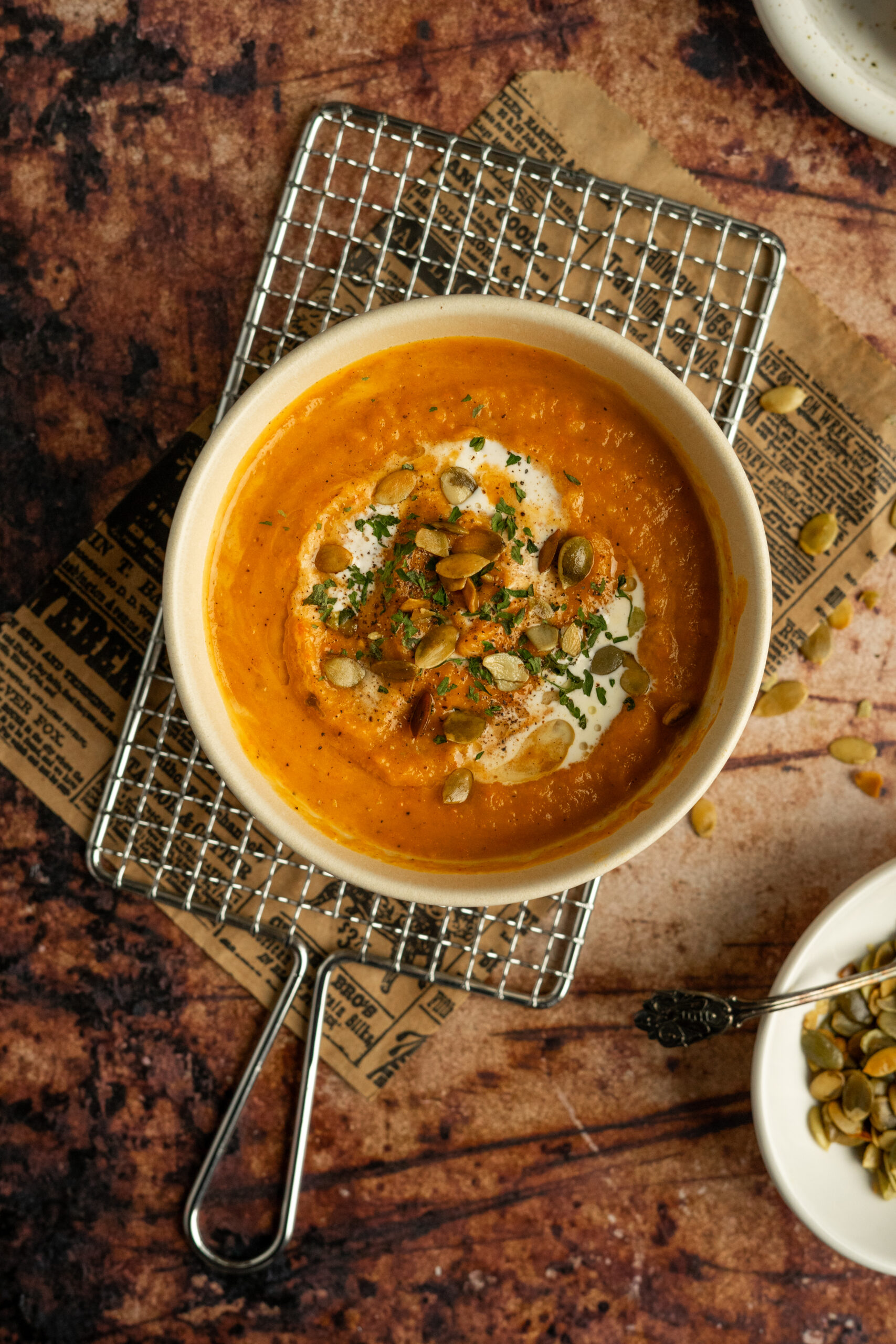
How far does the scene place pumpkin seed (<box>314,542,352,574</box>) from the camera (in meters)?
1.68

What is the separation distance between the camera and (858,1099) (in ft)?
6.64

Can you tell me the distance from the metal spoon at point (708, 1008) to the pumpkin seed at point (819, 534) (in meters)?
0.90

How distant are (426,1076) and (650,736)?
100 cm

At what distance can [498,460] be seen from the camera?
1.68 m

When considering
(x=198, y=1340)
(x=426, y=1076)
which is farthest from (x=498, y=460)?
(x=198, y=1340)

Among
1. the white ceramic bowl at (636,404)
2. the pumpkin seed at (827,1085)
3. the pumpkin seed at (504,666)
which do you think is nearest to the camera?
the white ceramic bowl at (636,404)

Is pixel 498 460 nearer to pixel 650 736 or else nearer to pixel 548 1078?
pixel 650 736

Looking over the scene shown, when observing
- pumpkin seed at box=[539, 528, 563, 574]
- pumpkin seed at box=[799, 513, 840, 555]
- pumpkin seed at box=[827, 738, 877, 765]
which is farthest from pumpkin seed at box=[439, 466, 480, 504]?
pumpkin seed at box=[827, 738, 877, 765]

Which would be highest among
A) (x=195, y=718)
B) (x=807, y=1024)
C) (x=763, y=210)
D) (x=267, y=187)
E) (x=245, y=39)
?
(x=763, y=210)

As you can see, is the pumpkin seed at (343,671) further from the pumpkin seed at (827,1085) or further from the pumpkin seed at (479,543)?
the pumpkin seed at (827,1085)

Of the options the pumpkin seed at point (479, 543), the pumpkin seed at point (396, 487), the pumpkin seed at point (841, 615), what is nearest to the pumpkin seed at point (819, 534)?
the pumpkin seed at point (841, 615)

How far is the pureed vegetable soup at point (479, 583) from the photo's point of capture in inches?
66.0

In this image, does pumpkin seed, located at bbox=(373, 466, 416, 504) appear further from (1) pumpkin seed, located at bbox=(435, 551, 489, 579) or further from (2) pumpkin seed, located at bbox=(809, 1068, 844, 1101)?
(2) pumpkin seed, located at bbox=(809, 1068, 844, 1101)

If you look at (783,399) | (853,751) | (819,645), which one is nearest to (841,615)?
(819,645)
